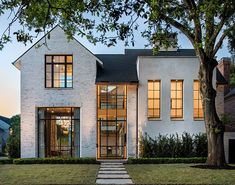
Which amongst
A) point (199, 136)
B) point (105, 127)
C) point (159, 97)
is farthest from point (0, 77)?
point (199, 136)

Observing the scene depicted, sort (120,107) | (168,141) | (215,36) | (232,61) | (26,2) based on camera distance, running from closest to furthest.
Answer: (26,2) → (215,36) → (168,141) → (120,107) → (232,61)

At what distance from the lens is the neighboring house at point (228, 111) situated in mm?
22672

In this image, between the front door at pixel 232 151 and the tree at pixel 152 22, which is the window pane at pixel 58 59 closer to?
the tree at pixel 152 22

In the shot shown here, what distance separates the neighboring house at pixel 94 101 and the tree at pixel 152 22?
172 inches

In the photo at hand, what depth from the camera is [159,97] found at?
23.8 metres

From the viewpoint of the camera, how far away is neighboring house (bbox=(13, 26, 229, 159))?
77.6ft

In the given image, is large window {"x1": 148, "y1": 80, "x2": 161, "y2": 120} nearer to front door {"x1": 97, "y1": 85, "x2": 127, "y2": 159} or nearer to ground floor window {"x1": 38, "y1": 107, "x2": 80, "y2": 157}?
front door {"x1": 97, "y1": 85, "x2": 127, "y2": 159}

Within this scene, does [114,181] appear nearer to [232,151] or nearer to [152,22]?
[152,22]

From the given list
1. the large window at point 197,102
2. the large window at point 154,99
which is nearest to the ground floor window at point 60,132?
the large window at point 154,99

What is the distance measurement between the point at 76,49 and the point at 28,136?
578 cm

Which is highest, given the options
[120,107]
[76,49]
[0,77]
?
[76,49]

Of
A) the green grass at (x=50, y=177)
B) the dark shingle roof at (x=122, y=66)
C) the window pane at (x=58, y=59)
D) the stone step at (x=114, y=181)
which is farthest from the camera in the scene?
the window pane at (x=58, y=59)

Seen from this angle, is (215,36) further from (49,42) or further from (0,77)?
(0,77)

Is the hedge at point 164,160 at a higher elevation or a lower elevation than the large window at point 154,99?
lower
